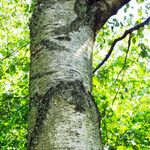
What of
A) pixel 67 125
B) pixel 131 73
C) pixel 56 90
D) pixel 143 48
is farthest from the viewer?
pixel 131 73

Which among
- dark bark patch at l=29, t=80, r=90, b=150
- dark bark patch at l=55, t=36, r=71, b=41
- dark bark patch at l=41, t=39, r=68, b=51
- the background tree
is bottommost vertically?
dark bark patch at l=29, t=80, r=90, b=150

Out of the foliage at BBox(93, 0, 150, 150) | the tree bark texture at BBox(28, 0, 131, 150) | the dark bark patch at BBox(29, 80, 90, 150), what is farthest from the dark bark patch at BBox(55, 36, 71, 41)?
the foliage at BBox(93, 0, 150, 150)

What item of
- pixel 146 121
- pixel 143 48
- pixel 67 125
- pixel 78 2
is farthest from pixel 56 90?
pixel 146 121

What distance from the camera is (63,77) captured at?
1305mm

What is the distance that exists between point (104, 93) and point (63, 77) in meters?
7.46

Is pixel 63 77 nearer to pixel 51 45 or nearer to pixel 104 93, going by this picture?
pixel 51 45

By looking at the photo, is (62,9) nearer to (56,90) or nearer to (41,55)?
(41,55)

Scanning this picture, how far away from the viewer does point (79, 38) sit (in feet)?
5.10

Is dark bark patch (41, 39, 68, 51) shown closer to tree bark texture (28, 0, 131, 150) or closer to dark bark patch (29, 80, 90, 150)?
tree bark texture (28, 0, 131, 150)

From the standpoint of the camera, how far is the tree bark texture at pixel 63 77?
1.10 metres

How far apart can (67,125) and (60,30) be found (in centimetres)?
56

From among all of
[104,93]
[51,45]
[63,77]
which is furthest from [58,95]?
[104,93]

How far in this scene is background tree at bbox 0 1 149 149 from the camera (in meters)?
4.64

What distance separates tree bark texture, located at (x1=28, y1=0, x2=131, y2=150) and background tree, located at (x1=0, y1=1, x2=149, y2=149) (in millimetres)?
1879
